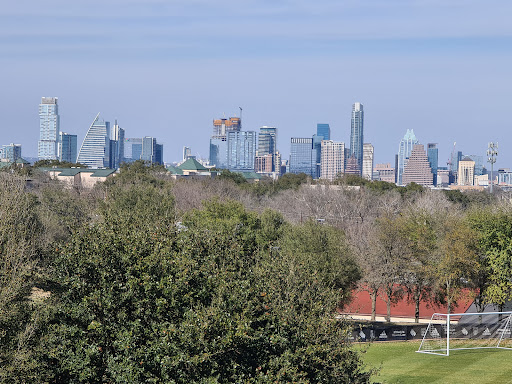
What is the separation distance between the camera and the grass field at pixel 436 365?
93.5 feet

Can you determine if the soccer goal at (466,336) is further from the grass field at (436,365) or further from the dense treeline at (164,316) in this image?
the dense treeline at (164,316)

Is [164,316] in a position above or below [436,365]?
above

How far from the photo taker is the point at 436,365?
1238 inches

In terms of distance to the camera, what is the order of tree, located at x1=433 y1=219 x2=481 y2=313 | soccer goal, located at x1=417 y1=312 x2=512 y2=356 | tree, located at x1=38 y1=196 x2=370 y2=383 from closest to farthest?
tree, located at x1=38 y1=196 x2=370 y2=383 < soccer goal, located at x1=417 y1=312 x2=512 y2=356 < tree, located at x1=433 y1=219 x2=481 y2=313

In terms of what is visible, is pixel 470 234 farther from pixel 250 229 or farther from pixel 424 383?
pixel 424 383

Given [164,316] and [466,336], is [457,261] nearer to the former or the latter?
[466,336]

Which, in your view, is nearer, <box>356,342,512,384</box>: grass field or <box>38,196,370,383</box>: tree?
<box>38,196,370,383</box>: tree

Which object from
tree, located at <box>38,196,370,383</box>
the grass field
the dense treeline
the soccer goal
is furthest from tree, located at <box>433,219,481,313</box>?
tree, located at <box>38,196,370,383</box>

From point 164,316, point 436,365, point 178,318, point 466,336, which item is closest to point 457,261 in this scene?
point 466,336

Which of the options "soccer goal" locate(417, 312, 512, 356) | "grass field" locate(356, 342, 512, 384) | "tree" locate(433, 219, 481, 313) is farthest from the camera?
"tree" locate(433, 219, 481, 313)

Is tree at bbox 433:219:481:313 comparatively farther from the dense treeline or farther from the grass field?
the dense treeline

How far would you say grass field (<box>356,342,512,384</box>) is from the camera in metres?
28.5

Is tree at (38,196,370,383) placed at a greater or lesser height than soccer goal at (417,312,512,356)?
greater

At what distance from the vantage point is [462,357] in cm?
3338
